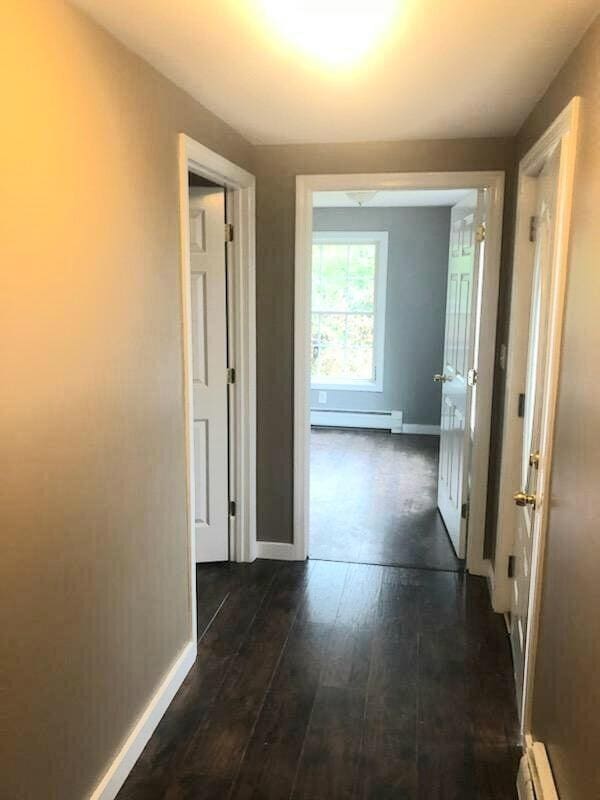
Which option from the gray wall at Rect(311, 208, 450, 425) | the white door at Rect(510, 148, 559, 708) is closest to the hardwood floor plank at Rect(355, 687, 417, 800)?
the white door at Rect(510, 148, 559, 708)

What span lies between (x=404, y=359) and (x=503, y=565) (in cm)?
392

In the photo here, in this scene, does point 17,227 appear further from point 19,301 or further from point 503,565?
point 503,565

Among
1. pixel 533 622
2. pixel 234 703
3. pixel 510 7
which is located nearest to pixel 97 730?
pixel 234 703

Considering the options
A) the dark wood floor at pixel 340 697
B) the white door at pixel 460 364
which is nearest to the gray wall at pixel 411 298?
the white door at pixel 460 364

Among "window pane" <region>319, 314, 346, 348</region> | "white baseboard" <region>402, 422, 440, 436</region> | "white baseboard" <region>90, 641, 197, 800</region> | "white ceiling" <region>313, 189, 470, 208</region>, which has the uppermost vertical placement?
"white ceiling" <region>313, 189, 470, 208</region>

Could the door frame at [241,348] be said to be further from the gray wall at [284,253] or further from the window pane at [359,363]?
the window pane at [359,363]

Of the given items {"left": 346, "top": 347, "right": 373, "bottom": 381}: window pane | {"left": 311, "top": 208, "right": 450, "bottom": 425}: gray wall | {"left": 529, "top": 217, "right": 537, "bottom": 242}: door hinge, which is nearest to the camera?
{"left": 529, "top": 217, "right": 537, "bottom": 242}: door hinge

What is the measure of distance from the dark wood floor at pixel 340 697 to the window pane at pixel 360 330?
3.82 meters

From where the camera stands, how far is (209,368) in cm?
325

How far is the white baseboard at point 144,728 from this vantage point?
72.3 inches

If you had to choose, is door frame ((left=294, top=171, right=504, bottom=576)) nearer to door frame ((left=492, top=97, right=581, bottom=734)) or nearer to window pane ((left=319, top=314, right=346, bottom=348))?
door frame ((left=492, top=97, right=581, bottom=734))

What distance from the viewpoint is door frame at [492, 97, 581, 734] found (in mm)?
1803

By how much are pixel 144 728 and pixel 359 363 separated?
515 centimetres

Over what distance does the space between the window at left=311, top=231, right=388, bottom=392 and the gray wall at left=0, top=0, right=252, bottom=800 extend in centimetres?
452
